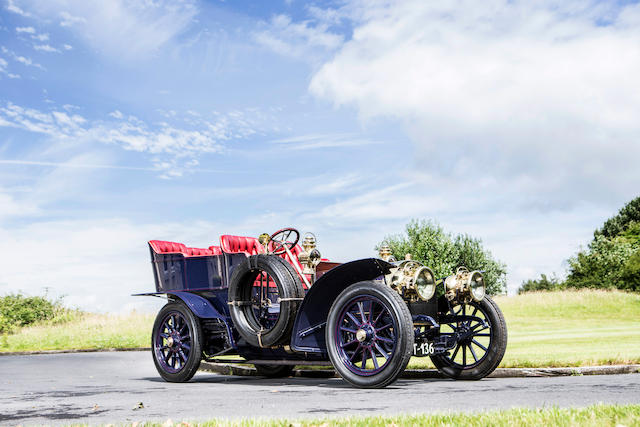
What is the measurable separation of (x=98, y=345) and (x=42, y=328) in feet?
26.6

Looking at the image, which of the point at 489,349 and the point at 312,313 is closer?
the point at 312,313

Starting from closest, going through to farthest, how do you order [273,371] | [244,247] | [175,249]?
[244,247] < [273,371] < [175,249]

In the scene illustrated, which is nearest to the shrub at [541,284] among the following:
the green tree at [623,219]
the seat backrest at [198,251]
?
the green tree at [623,219]

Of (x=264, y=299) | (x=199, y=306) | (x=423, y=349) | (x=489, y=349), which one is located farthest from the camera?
(x=199, y=306)

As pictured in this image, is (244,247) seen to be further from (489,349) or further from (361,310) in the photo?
(489,349)

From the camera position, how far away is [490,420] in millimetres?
4680

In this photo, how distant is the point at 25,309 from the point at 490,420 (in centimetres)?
2913

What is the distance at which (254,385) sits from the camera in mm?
8570

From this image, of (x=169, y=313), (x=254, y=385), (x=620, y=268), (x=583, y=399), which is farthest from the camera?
(x=620, y=268)

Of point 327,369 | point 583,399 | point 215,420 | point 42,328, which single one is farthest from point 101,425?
point 42,328

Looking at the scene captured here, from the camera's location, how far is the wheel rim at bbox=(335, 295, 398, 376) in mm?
7242

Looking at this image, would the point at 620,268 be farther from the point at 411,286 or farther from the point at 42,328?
the point at 411,286

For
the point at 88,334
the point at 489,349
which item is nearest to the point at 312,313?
the point at 489,349

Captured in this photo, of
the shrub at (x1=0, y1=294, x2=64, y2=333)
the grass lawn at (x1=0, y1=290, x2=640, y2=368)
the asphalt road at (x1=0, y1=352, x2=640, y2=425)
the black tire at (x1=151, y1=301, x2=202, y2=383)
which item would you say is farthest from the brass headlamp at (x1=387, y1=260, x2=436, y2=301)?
the shrub at (x1=0, y1=294, x2=64, y2=333)
